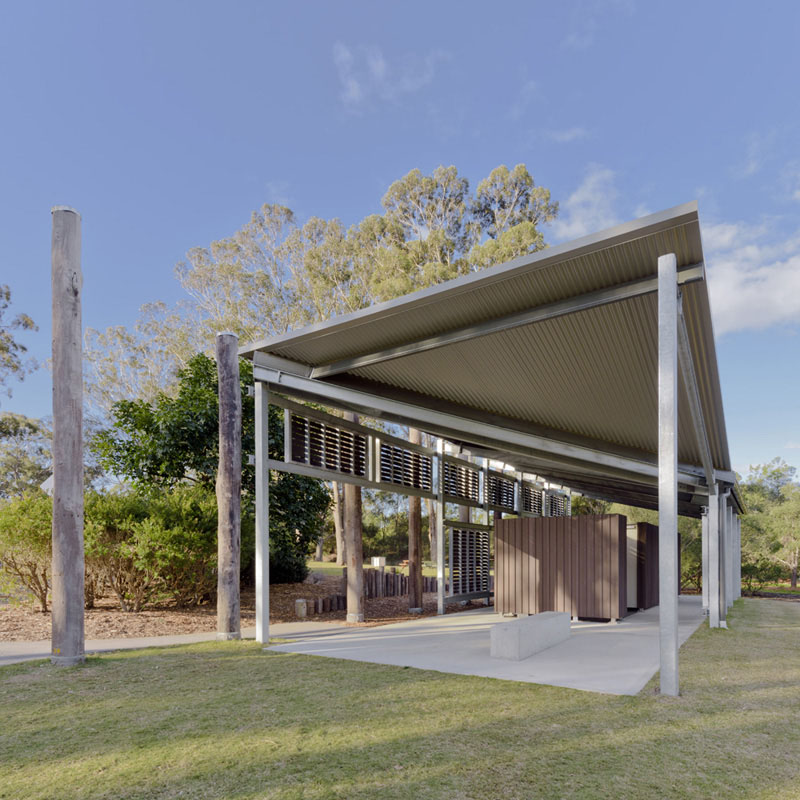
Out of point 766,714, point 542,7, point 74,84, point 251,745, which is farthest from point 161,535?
point 74,84

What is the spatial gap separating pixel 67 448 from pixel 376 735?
500cm

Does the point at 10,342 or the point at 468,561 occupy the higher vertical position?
the point at 10,342

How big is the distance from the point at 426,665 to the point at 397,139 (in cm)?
3813

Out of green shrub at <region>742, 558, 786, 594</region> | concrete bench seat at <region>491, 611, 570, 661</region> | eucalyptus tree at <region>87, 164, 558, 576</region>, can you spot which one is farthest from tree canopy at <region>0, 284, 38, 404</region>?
green shrub at <region>742, 558, 786, 594</region>

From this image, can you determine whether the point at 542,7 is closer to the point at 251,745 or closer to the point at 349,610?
the point at 349,610

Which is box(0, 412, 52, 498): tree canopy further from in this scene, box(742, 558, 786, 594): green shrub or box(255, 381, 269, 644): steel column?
box(742, 558, 786, 594): green shrub

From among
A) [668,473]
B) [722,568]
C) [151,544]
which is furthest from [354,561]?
[668,473]

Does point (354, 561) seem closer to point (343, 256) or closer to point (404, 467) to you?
point (404, 467)

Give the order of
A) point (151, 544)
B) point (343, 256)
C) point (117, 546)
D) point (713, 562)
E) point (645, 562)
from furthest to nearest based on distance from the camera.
Answer: point (343, 256)
point (645, 562)
point (713, 562)
point (117, 546)
point (151, 544)

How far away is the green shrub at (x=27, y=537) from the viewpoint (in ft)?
36.6

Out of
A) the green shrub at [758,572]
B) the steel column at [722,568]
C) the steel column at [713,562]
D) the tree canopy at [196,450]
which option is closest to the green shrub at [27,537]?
the tree canopy at [196,450]

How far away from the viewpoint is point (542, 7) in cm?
3105

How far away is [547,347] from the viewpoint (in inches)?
330

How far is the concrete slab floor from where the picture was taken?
697 centimetres
